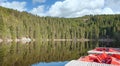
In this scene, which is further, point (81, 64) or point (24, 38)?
point (24, 38)

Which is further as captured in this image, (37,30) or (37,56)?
(37,30)

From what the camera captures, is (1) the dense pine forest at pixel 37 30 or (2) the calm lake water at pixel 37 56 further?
(1) the dense pine forest at pixel 37 30

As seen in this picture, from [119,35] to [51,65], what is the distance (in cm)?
12649

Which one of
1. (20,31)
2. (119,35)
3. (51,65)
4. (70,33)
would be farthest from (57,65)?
(70,33)

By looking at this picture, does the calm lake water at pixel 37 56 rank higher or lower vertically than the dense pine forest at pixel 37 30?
A: lower

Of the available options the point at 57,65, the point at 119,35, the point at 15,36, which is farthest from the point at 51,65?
the point at 119,35

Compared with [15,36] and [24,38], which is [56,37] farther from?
[15,36]

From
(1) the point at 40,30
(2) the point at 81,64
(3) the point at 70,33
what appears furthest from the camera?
(3) the point at 70,33

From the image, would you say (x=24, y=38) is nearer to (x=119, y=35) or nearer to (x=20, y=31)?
(x=20, y=31)

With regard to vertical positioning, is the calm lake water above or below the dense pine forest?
below

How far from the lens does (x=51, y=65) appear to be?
1449 inches

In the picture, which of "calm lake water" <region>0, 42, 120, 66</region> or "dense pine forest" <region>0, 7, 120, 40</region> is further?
"dense pine forest" <region>0, 7, 120, 40</region>

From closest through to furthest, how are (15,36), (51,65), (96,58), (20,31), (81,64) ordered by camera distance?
(81,64)
(96,58)
(51,65)
(15,36)
(20,31)

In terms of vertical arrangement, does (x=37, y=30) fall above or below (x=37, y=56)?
above
